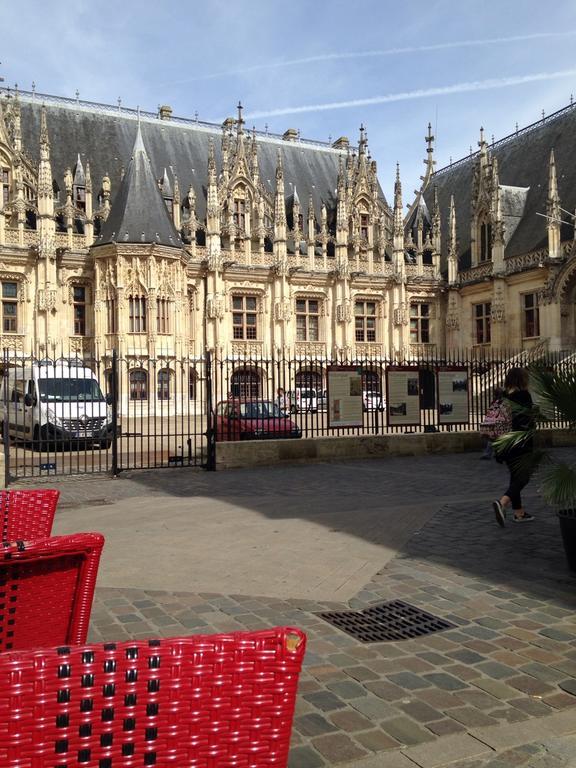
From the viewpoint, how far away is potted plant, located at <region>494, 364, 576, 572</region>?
16.7ft

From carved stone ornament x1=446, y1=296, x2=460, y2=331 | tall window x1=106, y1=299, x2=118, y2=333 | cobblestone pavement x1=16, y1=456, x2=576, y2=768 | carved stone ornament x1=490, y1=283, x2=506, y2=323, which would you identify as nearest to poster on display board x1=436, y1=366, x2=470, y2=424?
cobblestone pavement x1=16, y1=456, x2=576, y2=768

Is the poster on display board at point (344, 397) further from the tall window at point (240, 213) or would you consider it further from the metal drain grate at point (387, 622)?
the tall window at point (240, 213)

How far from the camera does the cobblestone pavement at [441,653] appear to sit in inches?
122

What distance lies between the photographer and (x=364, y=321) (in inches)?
1467

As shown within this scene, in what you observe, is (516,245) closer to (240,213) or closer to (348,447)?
(240,213)

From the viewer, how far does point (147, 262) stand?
3022 centimetres

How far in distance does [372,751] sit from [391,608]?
2045 mm

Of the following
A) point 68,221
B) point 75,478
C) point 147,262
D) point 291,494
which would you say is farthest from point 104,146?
point 291,494

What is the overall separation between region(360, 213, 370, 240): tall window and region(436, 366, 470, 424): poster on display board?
23.7 meters

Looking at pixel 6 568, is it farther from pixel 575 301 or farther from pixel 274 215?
pixel 274 215

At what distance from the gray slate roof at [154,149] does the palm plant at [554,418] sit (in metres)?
31.4

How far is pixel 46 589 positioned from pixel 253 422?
39.1 ft

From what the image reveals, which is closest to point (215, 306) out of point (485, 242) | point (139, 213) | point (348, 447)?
point (139, 213)

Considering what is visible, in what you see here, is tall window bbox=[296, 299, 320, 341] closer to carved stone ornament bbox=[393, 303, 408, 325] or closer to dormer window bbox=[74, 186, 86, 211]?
carved stone ornament bbox=[393, 303, 408, 325]
